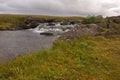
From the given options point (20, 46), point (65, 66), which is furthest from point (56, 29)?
A: point (65, 66)

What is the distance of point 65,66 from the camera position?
10.5 metres

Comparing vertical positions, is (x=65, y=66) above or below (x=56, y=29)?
above

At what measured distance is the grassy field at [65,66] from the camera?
9156 mm

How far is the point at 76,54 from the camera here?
1273 centimetres

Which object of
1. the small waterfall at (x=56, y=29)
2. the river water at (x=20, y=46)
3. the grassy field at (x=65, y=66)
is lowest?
the small waterfall at (x=56, y=29)

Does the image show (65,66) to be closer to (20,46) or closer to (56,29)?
(20,46)

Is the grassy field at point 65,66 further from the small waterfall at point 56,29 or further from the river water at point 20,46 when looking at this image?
the small waterfall at point 56,29

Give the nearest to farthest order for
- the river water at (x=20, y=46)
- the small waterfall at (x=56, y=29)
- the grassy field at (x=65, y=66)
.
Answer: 1. the grassy field at (x=65, y=66)
2. the river water at (x=20, y=46)
3. the small waterfall at (x=56, y=29)

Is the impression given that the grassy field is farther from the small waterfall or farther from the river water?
the small waterfall

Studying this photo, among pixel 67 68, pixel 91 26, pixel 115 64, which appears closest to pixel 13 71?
pixel 67 68

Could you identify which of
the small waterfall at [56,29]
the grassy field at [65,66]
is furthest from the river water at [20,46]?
the small waterfall at [56,29]

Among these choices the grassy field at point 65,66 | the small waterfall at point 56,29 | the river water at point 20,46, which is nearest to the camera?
the grassy field at point 65,66

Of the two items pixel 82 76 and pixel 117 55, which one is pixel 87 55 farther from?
pixel 82 76

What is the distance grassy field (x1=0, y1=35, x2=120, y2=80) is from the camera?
30.0 feet
